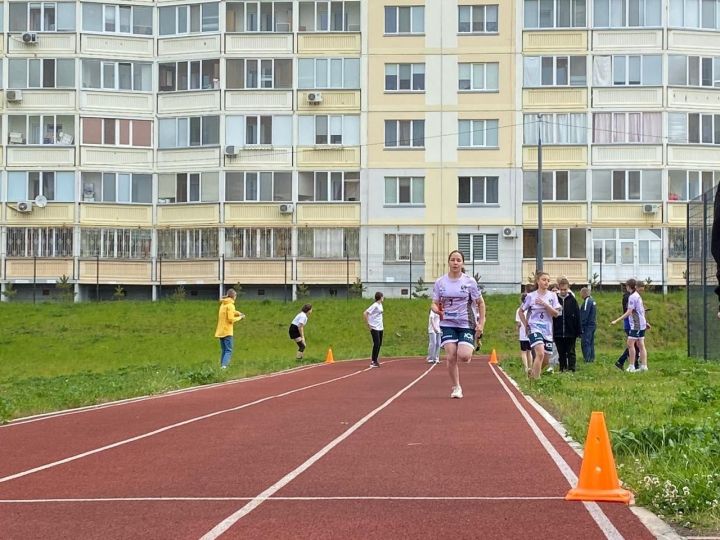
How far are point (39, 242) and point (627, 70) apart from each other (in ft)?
89.9

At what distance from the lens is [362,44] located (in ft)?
169

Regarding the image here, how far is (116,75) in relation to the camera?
52.2 meters

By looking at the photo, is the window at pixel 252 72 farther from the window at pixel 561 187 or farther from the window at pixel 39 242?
the window at pixel 561 187

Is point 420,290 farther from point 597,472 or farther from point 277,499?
point 597,472

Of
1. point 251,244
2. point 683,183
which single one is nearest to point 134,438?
point 251,244

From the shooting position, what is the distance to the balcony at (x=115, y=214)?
2028 inches

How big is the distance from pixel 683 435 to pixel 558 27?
1713 inches

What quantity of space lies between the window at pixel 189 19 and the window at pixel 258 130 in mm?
4439

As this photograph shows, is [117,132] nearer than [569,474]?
No

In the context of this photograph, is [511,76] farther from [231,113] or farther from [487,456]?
[487,456]

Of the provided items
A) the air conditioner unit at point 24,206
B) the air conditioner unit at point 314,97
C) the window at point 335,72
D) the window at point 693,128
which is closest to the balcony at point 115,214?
the air conditioner unit at point 24,206

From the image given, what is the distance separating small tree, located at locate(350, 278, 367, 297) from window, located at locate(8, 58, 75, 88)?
52.6 ft


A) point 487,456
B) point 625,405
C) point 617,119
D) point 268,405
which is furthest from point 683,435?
point 617,119

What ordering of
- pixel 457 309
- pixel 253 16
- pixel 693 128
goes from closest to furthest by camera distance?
pixel 457 309, pixel 693 128, pixel 253 16
